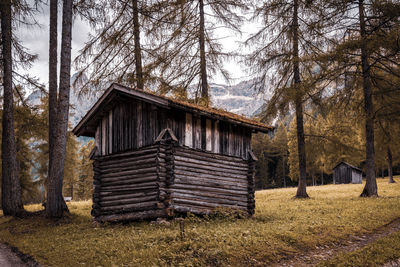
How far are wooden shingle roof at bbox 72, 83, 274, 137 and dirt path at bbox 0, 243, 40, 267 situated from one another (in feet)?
22.7

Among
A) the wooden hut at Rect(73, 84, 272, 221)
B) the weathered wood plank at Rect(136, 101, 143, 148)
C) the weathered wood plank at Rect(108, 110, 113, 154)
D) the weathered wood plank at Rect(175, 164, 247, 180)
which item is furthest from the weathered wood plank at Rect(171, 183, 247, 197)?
the weathered wood plank at Rect(108, 110, 113, 154)

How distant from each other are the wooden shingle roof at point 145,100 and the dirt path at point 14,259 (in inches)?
273

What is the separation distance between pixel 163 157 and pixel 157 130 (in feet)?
3.97

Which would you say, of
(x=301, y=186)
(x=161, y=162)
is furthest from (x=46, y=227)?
(x=301, y=186)

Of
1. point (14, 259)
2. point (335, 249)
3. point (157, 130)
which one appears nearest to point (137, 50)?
point (157, 130)

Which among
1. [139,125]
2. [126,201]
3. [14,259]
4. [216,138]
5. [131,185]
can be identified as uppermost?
[139,125]

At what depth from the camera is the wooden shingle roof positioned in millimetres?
13266

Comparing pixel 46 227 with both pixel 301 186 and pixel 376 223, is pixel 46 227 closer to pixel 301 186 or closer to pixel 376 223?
pixel 376 223

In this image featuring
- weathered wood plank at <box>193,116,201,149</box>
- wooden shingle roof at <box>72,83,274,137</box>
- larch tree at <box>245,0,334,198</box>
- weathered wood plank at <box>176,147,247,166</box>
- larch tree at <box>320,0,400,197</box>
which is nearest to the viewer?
wooden shingle roof at <box>72,83,274,137</box>

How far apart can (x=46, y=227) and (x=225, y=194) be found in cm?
805

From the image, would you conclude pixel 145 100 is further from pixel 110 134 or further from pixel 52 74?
pixel 52 74

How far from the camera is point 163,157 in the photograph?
13461 millimetres

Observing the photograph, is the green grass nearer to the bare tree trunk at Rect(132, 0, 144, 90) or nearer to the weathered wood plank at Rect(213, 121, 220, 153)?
the weathered wood plank at Rect(213, 121, 220, 153)

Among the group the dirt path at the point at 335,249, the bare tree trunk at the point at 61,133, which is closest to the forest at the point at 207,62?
the bare tree trunk at the point at 61,133
